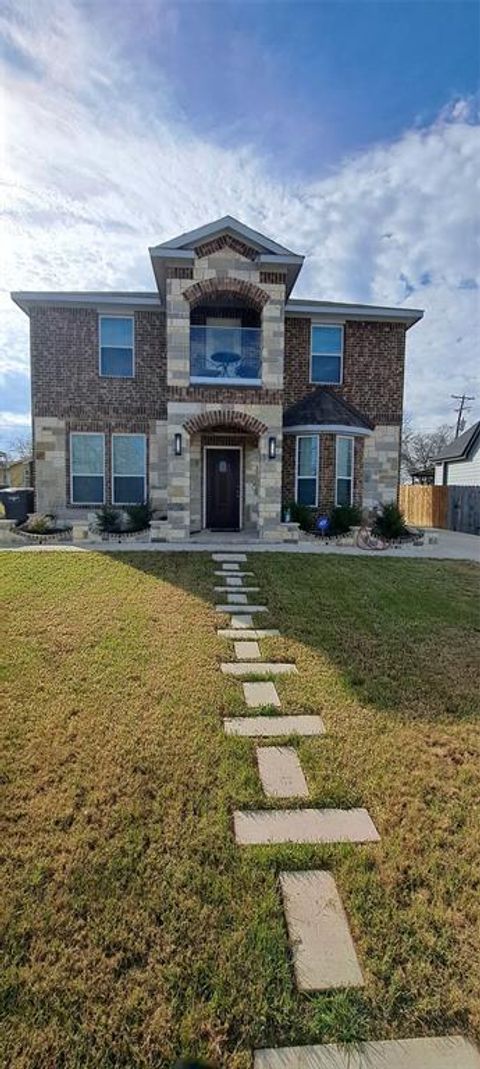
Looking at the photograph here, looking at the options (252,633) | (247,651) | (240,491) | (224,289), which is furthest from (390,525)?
(247,651)

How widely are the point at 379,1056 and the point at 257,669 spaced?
3.05 m

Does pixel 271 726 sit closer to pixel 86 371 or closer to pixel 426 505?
pixel 86 371

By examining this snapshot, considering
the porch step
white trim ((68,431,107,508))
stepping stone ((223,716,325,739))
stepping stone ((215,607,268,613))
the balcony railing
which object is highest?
the balcony railing

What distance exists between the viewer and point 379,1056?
1628 mm

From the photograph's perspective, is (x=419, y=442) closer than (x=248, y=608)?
No

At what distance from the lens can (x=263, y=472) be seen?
11672 millimetres

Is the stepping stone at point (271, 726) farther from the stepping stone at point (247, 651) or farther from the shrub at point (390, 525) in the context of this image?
the shrub at point (390, 525)

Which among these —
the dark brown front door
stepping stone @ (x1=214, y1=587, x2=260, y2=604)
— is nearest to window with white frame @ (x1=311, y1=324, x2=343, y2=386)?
the dark brown front door

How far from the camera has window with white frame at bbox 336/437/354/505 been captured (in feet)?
43.1

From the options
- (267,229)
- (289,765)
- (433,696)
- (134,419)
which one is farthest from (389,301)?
(289,765)

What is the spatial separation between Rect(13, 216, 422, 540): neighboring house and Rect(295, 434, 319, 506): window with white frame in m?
0.03

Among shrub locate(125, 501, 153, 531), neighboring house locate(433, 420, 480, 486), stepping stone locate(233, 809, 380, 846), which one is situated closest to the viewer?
stepping stone locate(233, 809, 380, 846)

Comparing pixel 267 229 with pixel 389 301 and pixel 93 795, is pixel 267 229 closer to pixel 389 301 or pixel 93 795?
pixel 389 301

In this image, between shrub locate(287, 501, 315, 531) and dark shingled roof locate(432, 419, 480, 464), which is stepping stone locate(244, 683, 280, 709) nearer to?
shrub locate(287, 501, 315, 531)
